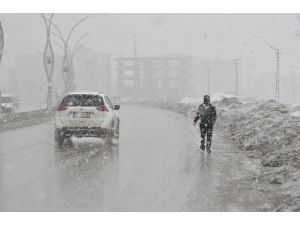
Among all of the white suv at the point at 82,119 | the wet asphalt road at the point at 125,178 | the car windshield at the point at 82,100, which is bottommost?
the wet asphalt road at the point at 125,178

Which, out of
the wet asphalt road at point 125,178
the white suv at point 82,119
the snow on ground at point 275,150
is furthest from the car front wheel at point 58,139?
the snow on ground at point 275,150

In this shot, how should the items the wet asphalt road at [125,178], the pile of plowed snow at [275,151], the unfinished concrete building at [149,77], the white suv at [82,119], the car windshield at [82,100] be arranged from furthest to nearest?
the unfinished concrete building at [149,77]
the car windshield at [82,100]
the white suv at [82,119]
the pile of plowed snow at [275,151]
the wet asphalt road at [125,178]

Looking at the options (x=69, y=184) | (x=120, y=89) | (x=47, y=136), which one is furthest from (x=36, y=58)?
(x=69, y=184)

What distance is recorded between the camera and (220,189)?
7.50 m

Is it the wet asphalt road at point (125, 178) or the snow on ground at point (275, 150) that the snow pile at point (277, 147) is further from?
the wet asphalt road at point (125, 178)

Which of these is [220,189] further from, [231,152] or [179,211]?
[231,152]

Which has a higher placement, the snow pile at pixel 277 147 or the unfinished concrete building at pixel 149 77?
the unfinished concrete building at pixel 149 77

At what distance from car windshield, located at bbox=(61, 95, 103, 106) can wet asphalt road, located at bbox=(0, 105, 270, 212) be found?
4.10ft

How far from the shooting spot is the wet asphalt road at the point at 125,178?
6.45 metres

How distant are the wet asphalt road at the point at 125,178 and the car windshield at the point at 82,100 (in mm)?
1250

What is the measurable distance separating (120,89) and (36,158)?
365 ft

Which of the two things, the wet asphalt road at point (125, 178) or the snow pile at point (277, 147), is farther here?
the snow pile at point (277, 147)

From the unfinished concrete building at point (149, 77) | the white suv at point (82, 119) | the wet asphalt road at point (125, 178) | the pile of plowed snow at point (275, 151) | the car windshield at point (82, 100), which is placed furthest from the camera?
the unfinished concrete building at point (149, 77)

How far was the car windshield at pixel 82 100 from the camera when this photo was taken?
1352cm
